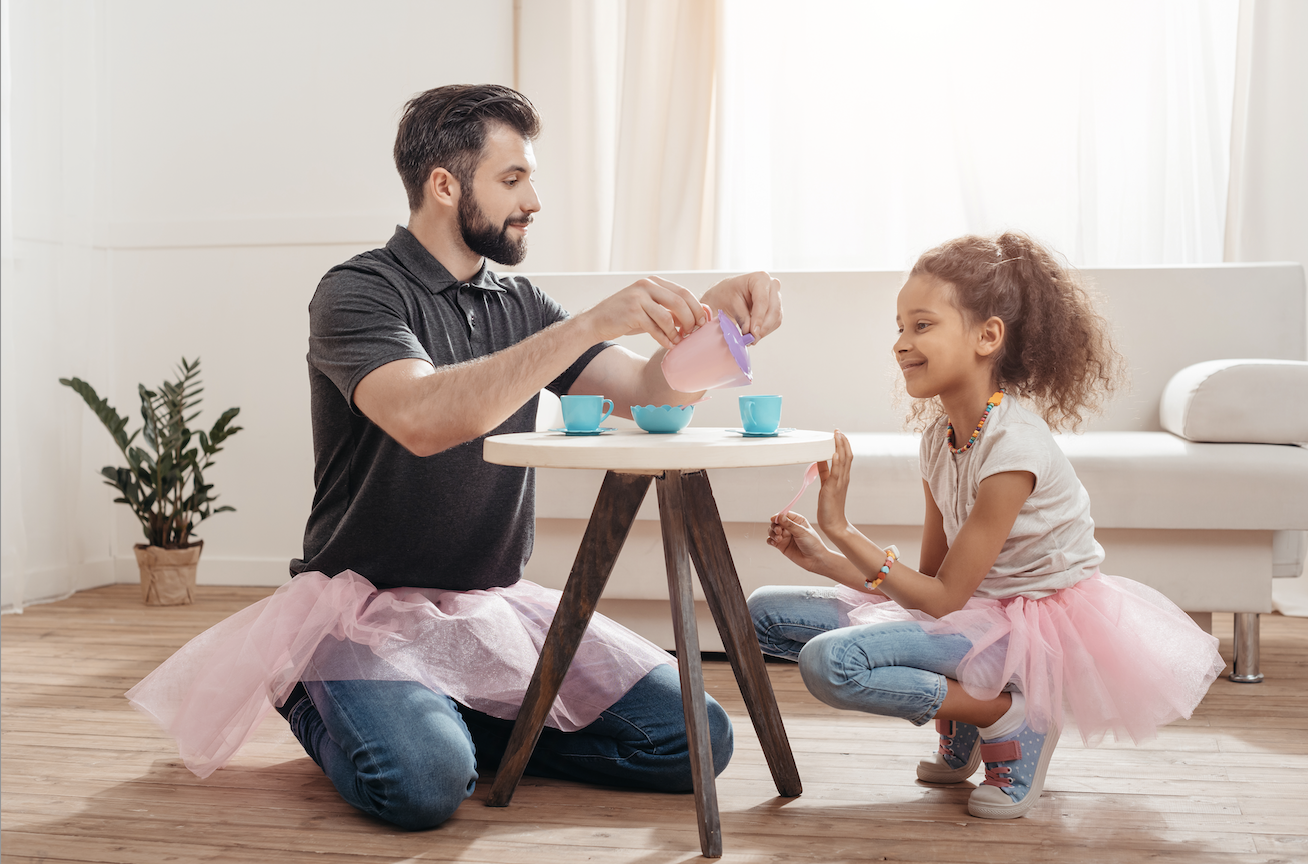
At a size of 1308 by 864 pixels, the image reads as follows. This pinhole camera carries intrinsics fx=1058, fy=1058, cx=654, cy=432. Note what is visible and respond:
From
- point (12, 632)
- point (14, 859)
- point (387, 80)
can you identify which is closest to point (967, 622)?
point (14, 859)

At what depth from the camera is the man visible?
1.34 metres

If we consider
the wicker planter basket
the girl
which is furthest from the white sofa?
the wicker planter basket

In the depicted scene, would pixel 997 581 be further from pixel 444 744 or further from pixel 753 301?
pixel 444 744

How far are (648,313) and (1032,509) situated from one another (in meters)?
0.61

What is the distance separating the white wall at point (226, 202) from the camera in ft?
10.6

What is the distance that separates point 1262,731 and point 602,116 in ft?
8.27

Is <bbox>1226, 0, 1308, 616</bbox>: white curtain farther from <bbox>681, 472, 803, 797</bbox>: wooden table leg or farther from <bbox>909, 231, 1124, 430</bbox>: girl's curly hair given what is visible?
<bbox>681, 472, 803, 797</bbox>: wooden table leg

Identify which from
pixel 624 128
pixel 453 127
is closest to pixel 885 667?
pixel 453 127

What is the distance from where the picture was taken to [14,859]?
1305 mm

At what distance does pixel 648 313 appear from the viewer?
1.27 m

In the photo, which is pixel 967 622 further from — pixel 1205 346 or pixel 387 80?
pixel 387 80

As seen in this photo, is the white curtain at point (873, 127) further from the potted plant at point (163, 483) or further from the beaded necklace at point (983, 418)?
the beaded necklace at point (983, 418)

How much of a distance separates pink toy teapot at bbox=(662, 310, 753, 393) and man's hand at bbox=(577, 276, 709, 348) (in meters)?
0.02

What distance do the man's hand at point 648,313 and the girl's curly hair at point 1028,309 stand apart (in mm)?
429
